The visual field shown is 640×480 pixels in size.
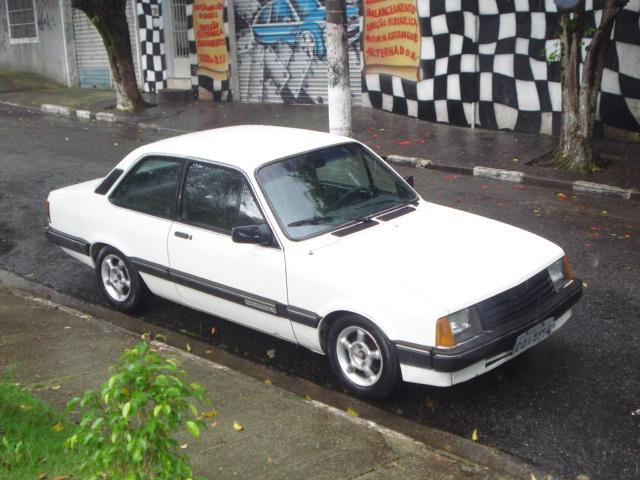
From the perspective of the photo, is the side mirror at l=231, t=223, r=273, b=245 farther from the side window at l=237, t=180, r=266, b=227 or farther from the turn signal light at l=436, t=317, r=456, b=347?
the turn signal light at l=436, t=317, r=456, b=347

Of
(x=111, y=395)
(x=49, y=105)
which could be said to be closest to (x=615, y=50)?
(x=111, y=395)

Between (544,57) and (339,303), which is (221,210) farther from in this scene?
(544,57)

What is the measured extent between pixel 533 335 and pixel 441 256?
780 mm

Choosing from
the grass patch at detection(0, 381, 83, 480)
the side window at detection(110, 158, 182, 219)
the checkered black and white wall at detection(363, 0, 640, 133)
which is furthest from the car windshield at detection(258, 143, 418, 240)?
the checkered black and white wall at detection(363, 0, 640, 133)

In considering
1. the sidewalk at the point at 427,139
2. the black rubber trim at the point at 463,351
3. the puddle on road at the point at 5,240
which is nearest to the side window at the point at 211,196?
the black rubber trim at the point at 463,351

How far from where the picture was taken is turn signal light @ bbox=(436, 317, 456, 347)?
15.4ft


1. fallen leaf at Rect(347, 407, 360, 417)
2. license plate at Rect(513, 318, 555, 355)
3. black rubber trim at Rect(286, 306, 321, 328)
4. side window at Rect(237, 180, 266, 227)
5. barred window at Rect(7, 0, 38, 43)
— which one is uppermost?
barred window at Rect(7, 0, 38, 43)

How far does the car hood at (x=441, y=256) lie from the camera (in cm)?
490

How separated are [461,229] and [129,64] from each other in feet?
44.4

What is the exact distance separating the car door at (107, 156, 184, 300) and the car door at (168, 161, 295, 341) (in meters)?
0.13

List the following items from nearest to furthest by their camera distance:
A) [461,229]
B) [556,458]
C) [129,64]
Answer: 1. [556,458]
2. [461,229]
3. [129,64]

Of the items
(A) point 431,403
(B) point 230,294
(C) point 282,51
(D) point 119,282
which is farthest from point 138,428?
(C) point 282,51

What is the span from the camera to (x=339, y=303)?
511 centimetres

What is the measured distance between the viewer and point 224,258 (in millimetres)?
5781
